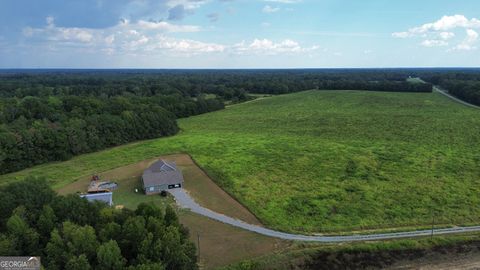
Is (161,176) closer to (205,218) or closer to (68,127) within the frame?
(205,218)

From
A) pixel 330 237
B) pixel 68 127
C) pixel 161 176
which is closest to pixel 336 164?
pixel 330 237

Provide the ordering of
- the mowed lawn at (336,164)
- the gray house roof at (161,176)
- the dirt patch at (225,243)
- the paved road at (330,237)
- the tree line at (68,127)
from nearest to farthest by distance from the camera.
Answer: the dirt patch at (225,243), the paved road at (330,237), the mowed lawn at (336,164), the gray house roof at (161,176), the tree line at (68,127)

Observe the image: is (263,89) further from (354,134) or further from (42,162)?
(42,162)

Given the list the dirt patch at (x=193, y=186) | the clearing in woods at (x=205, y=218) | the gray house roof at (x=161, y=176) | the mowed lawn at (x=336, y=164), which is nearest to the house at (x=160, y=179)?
the gray house roof at (x=161, y=176)

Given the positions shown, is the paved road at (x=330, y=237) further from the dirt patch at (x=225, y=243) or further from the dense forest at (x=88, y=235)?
the dense forest at (x=88, y=235)

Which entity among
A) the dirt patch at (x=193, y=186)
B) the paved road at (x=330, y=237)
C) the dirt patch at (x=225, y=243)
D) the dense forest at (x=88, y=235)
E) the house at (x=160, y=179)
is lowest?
the dirt patch at (x=225, y=243)

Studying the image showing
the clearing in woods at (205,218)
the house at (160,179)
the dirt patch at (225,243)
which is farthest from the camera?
the house at (160,179)

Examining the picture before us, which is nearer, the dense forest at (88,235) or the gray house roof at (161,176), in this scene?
the dense forest at (88,235)
